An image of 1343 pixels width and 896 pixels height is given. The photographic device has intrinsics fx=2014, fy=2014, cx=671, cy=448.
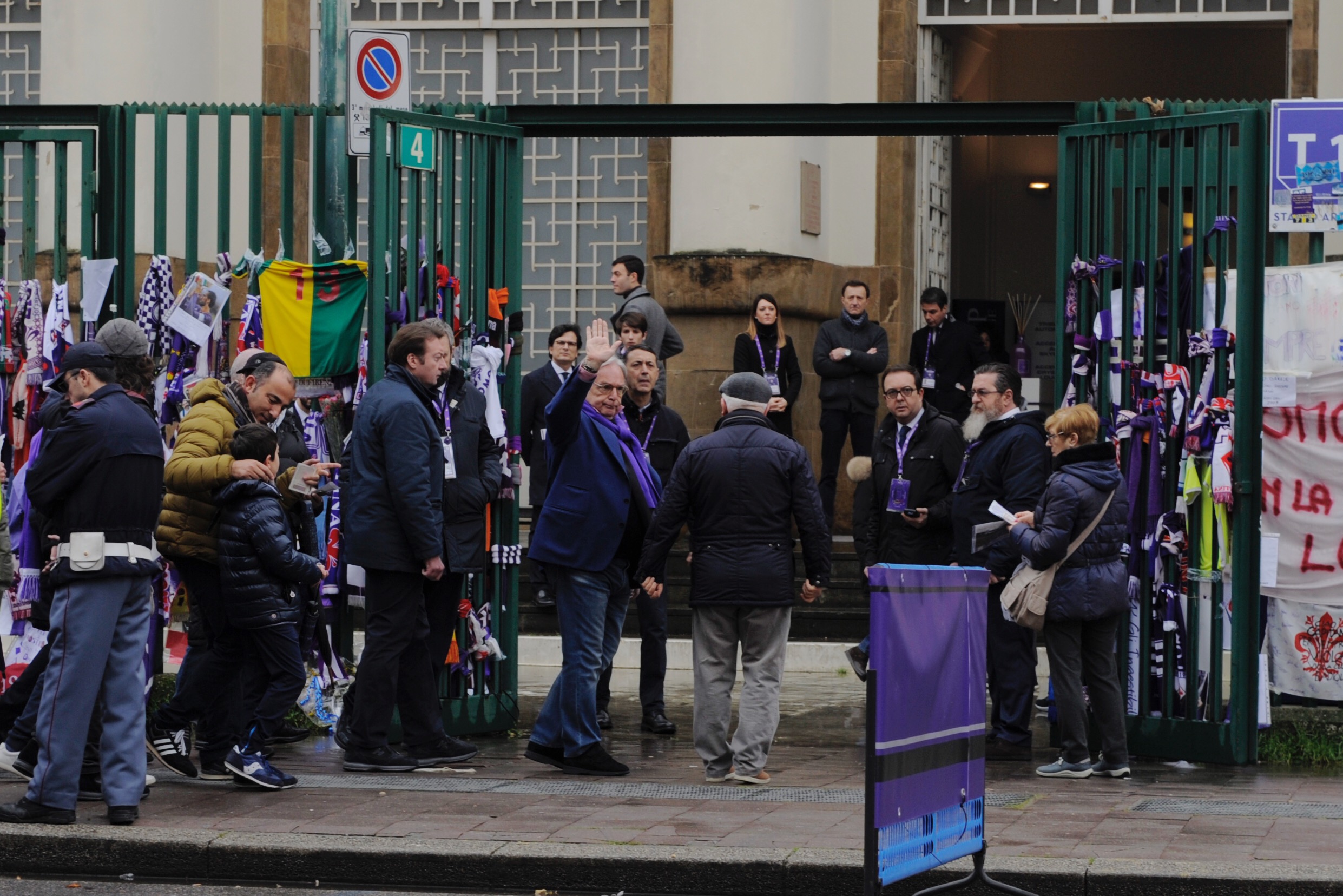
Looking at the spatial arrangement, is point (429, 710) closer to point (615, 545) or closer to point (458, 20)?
point (615, 545)

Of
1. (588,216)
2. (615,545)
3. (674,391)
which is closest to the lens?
(615,545)

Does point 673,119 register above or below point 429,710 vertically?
above

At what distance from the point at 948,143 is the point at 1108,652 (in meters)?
8.71

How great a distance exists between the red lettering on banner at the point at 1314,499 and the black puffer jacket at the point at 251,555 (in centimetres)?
473

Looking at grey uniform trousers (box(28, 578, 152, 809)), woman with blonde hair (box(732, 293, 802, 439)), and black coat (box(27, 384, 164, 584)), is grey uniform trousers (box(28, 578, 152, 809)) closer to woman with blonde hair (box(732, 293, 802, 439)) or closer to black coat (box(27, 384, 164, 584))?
black coat (box(27, 384, 164, 584))

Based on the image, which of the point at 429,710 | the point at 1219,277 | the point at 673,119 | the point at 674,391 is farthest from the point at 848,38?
the point at 429,710

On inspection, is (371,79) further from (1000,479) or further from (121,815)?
(121,815)

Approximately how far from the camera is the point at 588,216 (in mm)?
16609

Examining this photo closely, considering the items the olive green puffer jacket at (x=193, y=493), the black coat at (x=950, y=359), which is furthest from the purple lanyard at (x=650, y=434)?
the black coat at (x=950, y=359)

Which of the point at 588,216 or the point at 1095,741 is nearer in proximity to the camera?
the point at 1095,741

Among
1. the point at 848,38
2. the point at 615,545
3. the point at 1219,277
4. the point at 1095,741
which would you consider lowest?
the point at 1095,741

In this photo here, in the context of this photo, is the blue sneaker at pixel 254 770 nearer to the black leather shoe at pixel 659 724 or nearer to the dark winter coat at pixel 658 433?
the black leather shoe at pixel 659 724

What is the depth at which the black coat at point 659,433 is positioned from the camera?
35.1ft

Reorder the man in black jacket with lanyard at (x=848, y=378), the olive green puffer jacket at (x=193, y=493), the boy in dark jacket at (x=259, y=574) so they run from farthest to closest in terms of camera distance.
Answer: the man in black jacket with lanyard at (x=848, y=378) → the olive green puffer jacket at (x=193, y=493) → the boy in dark jacket at (x=259, y=574)
